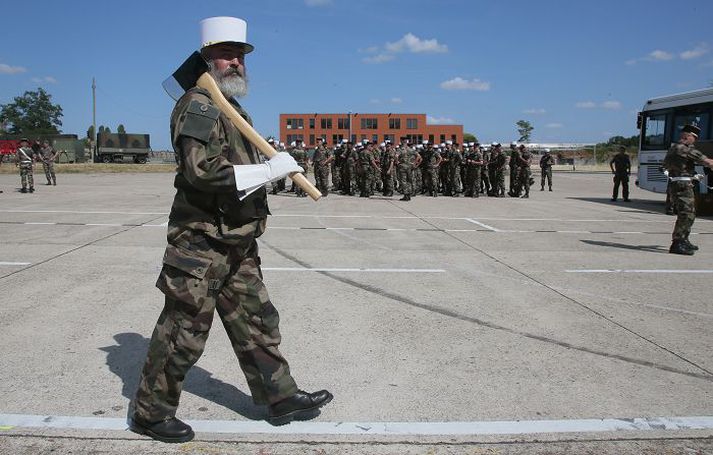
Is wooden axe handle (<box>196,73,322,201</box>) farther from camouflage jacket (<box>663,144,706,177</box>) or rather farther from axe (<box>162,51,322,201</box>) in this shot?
camouflage jacket (<box>663,144,706,177</box>)

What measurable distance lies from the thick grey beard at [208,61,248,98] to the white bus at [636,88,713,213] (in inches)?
544

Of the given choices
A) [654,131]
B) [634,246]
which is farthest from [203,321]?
[654,131]

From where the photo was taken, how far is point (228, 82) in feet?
9.71

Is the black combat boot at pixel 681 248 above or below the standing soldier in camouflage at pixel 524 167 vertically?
below

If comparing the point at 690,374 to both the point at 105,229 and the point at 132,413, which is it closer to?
the point at 132,413

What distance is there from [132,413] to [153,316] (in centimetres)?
198

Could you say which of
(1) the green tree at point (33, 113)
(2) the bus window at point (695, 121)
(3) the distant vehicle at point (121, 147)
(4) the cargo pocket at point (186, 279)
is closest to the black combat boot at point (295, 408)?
(4) the cargo pocket at point (186, 279)

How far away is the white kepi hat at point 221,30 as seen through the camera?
2893 mm

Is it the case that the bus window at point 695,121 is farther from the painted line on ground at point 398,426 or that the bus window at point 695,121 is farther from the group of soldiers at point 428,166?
the painted line on ground at point 398,426

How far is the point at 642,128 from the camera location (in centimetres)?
1820

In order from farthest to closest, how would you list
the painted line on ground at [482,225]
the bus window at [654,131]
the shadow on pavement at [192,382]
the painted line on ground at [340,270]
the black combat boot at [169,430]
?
1. the bus window at [654,131]
2. the painted line on ground at [482,225]
3. the painted line on ground at [340,270]
4. the shadow on pavement at [192,382]
5. the black combat boot at [169,430]

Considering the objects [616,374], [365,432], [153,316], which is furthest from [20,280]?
[616,374]

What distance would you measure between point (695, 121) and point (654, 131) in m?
1.90

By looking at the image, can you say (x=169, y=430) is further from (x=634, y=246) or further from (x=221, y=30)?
(x=634, y=246)
